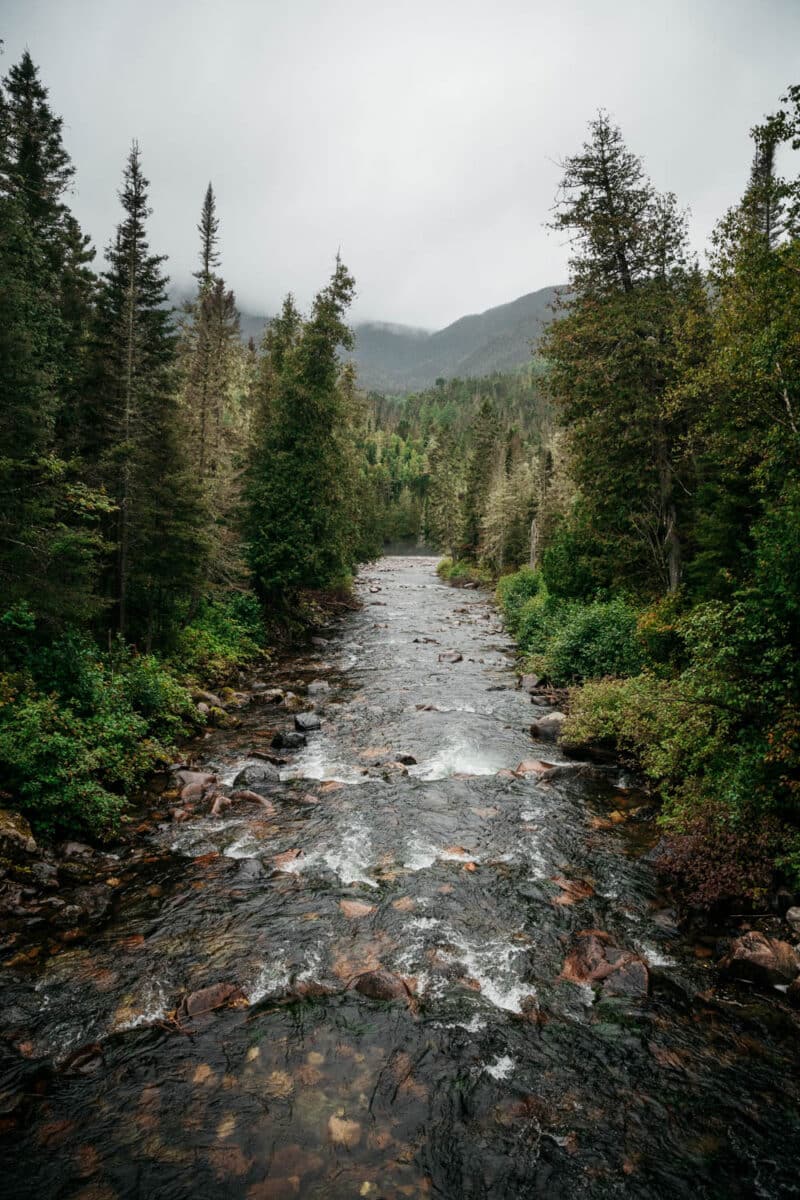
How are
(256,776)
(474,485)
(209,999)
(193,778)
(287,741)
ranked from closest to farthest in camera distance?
(209,999) < (193,778) < (256,776) < (287,741) < (474,485)

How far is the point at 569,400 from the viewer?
19047 mm

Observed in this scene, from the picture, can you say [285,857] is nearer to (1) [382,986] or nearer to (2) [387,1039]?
(1) [382,986]

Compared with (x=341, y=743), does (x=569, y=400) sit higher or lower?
higher

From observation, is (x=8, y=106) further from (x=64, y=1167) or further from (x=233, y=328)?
(x=64, y=1167)

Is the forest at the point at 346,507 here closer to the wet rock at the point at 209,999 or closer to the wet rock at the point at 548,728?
the wet rock at the point at 548,728

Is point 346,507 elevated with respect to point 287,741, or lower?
elevated

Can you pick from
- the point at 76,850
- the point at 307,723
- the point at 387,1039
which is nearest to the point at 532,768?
the point at 307,723

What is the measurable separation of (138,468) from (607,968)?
16015 millimetres

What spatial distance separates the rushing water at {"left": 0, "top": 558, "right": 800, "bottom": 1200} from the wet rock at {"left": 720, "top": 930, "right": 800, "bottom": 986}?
0.36m

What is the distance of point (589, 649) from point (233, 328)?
107ft

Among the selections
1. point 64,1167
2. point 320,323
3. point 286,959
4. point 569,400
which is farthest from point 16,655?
point 320,323

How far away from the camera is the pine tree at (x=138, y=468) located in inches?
637

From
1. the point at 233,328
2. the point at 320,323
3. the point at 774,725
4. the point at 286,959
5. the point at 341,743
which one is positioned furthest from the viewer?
the point at 233,328

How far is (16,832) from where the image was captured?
880 centimetres
